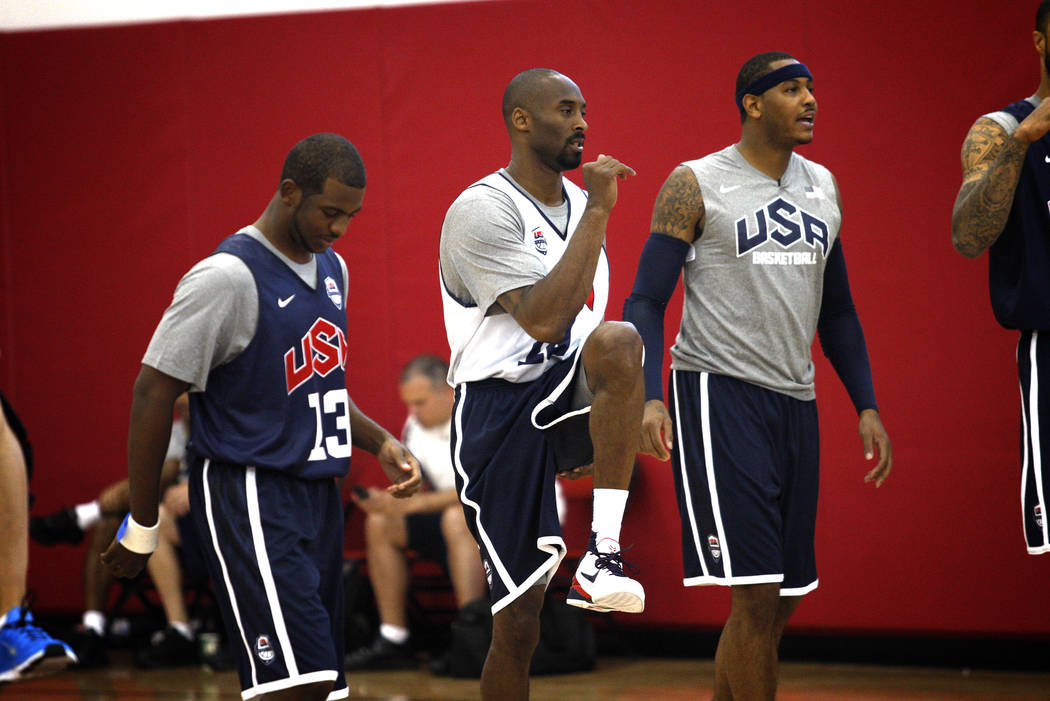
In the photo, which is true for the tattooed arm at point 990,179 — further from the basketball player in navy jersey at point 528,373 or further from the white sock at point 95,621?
the white sock at point 95,621

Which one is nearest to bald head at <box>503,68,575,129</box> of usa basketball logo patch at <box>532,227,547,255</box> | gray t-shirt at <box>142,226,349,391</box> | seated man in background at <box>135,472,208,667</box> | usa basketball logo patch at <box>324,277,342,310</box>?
usa basketball logo patch at <box>532,227,547,255</box>

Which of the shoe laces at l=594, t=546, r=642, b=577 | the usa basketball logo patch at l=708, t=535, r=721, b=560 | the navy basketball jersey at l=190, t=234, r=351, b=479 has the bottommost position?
the usa basketball logo patch at l=708, t=535, r=721, b=560

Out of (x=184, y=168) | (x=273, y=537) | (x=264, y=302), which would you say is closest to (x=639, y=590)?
(x=273, y=537)

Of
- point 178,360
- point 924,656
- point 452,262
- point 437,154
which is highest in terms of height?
point 437,154

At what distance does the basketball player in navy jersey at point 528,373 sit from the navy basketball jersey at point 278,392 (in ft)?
1.17

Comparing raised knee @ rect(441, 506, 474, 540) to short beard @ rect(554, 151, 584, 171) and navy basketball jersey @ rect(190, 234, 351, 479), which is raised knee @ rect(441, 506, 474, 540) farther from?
short beard @ rect(554, 151, 584, 171)

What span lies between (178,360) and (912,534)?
4110mm

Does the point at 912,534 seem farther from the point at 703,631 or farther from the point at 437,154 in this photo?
the point at 437,154

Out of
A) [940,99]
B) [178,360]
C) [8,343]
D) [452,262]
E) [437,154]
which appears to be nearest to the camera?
[178,360]

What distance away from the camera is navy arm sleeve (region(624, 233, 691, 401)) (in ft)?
11.6

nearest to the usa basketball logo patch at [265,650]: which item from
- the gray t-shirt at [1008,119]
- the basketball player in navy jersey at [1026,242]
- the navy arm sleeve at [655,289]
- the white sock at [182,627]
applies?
the navy arm sleeve at [655,289]

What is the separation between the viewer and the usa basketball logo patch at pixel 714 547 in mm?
3434

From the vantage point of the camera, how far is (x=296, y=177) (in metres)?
3.05

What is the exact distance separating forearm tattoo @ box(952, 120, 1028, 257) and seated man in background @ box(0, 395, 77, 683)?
2.46 metres
